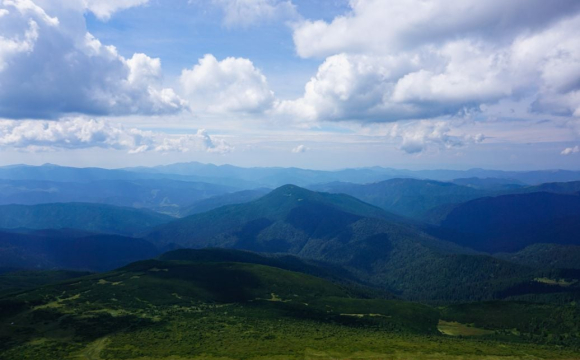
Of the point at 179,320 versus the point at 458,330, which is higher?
the point at 179,320

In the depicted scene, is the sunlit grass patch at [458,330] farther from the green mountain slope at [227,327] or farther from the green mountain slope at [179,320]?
the green mountain slope at [179,320]

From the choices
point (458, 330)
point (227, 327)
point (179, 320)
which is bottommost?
point (458, 330)

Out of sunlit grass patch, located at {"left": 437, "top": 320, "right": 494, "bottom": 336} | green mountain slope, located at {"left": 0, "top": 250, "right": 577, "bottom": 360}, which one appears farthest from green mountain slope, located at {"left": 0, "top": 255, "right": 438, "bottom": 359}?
sunlit grass patch, located at {"left": 437, "top": 320, "right": 494, "bottom": 336}

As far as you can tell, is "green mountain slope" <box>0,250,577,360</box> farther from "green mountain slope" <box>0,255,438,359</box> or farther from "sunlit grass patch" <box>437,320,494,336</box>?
"sunlit grass patch" <box>437,320,494,336</box>

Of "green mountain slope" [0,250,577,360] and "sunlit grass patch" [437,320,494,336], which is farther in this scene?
"sunlit grass patch" [437,320,494,336]

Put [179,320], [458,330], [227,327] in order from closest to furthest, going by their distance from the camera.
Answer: [227,327]
[179,320]
[458,330]

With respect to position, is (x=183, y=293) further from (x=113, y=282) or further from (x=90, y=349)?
(x=90, y=349)

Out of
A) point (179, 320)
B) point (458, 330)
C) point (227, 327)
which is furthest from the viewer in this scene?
point (458, 330)

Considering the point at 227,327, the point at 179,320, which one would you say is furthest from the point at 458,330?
the point at 179,320

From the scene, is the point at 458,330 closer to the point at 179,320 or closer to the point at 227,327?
the point at 227,327

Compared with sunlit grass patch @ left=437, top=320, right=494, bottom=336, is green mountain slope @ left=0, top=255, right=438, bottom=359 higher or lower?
higher

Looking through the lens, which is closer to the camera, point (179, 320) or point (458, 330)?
point (179, 320)
